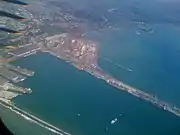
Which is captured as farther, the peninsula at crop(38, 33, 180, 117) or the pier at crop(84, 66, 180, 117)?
the peninsula at crop(38, 33, 180, 117)

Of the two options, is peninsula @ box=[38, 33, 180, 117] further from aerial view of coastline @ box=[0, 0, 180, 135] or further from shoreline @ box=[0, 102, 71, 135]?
shoreline @ box=[0, 102, 71, 135]

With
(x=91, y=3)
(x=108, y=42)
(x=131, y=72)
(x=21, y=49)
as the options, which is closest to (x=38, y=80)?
(x=21, y=49)

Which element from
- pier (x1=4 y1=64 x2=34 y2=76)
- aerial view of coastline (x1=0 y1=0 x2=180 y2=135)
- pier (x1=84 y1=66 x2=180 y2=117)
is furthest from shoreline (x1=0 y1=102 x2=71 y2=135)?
pier (x1=84 y1=66 x2=180 y2=117)

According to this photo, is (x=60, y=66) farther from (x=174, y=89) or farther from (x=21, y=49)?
(x=174, y=89)

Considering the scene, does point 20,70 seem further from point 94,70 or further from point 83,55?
point 83,55

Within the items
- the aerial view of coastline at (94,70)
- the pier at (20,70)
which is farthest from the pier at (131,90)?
the pier at (20,70)

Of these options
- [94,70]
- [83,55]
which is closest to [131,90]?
[94,70]
